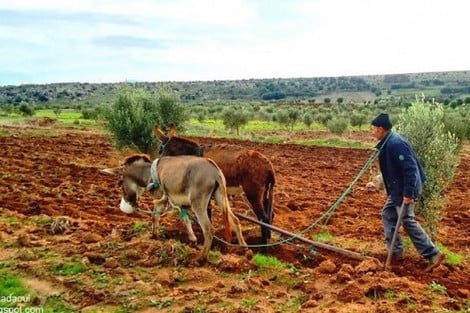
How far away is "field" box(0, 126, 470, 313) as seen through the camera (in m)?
7.25

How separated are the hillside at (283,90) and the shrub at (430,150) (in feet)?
303

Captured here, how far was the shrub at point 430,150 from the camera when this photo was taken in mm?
10289

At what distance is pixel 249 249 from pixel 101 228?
10.6 feet

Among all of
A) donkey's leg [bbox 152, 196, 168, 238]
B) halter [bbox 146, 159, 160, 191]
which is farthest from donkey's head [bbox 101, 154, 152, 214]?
donkey's leg [bbox 152, 196, 168, 238]

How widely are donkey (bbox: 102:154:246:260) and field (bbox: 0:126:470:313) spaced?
1.68 ft

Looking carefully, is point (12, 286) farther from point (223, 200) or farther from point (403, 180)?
point (403, 180)

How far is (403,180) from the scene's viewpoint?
8766 millimetres

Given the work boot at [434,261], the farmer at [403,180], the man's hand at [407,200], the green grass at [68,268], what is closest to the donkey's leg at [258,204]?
the farmer at [403,180]

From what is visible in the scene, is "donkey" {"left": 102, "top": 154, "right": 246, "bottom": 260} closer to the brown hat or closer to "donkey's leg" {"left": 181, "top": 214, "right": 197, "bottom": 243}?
"donkey's leg" {"left": 181, "top": 214, "right": 197, "bottom": 243}

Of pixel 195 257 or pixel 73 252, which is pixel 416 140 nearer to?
pixel 195 257

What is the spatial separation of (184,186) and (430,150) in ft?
15.6

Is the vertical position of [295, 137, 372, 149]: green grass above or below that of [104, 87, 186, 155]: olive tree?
below

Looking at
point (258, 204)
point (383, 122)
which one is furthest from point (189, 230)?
point (383, 122)

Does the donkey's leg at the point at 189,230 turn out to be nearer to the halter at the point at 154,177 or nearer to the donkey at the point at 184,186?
the donkey at the point at 184,186
